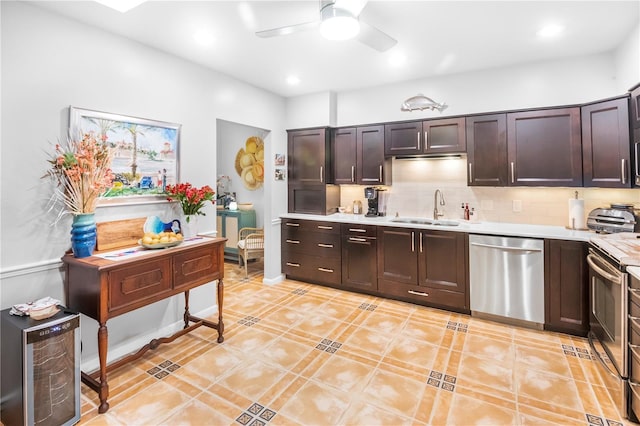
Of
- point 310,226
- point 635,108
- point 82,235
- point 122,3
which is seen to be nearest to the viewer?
point 122,3

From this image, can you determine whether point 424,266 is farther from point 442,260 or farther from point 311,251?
point 311,251

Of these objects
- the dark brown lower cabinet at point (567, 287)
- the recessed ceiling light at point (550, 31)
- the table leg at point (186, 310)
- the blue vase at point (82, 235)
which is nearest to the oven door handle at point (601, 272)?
the dark brown lower cabinet at point (567, 287)

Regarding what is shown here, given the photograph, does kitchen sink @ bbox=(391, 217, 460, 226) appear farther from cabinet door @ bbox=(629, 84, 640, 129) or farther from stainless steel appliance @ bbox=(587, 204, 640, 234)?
cabinet door @ bbox=(629, 84, 640, 129)

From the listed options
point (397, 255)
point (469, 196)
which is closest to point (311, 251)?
point (397, 255)

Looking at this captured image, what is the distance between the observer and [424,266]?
377 centimetres

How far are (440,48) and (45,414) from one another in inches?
159

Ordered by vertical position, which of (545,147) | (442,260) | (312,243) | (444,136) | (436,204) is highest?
(444,136)

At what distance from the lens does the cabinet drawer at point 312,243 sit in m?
4.41

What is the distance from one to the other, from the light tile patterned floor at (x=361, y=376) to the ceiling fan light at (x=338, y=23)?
2.43 meters

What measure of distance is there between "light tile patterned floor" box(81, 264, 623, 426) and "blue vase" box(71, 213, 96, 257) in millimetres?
991

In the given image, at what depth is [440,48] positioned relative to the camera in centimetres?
311

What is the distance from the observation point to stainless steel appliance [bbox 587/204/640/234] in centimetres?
289

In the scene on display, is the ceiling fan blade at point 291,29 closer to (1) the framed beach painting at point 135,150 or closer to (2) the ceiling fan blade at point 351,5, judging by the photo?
(2) the ceiling fan blade at point 351,5

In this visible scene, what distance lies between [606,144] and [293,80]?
10.9 ft
